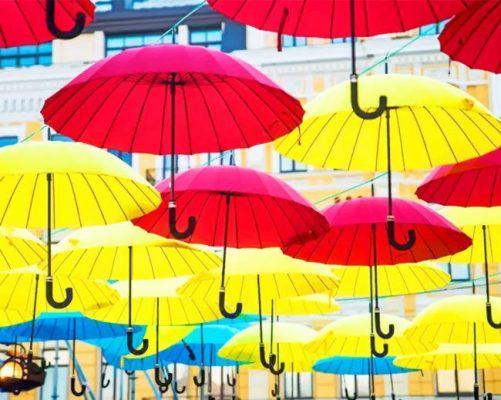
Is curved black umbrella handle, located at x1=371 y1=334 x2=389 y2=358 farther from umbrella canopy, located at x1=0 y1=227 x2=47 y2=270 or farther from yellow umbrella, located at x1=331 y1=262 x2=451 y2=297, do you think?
umbrella canopy, located at x1=0 y1=227 x2=47 y2=270

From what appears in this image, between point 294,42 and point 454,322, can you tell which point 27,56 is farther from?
point 454,322

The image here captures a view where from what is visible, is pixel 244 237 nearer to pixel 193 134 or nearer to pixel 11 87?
pixel 193 134

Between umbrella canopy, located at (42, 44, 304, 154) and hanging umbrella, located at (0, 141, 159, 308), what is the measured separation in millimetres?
295

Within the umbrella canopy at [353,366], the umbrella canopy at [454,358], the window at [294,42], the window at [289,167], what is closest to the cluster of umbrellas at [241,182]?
Answer: the umbrella canopy at [454,358]

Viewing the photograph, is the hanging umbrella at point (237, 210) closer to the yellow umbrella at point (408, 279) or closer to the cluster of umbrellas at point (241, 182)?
the cluster of umbrellas at point (241, 182)

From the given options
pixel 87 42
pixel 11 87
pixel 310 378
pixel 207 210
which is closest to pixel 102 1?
pixel 87 42

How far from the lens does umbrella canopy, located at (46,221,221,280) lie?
29.0 ft

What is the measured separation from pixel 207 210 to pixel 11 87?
Answer: 16.4 meters

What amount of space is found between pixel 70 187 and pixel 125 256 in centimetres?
184

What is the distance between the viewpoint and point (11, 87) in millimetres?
24000

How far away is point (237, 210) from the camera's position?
8461mm

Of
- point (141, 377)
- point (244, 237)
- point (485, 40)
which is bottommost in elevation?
point (141, 377)

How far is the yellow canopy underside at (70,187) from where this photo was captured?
7.19m

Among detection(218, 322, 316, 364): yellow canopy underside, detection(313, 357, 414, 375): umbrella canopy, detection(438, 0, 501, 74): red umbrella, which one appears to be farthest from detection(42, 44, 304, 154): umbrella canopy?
detection(313, 357, 414, 375): umbrella canopy
